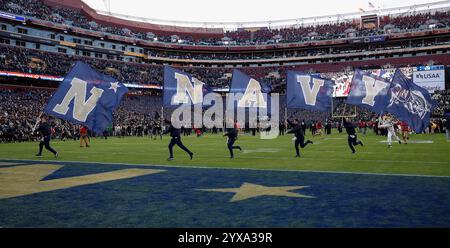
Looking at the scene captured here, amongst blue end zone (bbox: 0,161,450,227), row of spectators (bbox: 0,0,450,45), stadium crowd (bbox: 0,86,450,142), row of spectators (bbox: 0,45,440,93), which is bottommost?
blue end zone (bbox: 0,161,450,227)

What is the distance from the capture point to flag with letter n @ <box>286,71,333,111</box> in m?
23.7

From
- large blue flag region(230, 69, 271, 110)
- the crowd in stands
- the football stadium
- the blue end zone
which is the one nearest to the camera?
the blue end zone

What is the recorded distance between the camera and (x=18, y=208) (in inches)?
252

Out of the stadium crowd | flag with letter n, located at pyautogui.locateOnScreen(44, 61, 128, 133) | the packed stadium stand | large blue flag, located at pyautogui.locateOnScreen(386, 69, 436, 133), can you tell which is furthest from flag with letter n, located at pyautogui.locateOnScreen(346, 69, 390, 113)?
the packed stadium stand

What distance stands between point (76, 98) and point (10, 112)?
30.5 m

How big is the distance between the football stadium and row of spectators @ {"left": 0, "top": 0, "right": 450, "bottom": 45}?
14.7 inches

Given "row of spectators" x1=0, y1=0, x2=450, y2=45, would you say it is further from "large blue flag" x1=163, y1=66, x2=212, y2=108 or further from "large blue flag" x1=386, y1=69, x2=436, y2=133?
"large blue flag" x1=386, y1=69, x2=436, y2=133

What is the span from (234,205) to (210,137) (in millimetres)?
31080

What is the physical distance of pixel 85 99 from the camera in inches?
675

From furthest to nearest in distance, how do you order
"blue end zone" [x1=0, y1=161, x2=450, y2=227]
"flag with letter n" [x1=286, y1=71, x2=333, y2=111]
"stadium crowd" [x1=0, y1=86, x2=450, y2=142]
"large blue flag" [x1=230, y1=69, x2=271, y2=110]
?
1. "stadium crowd" [x1=0, y1=86, x2=450, y2=142]
2. "flag with letter n" [x1=286, y1=71, x2=333, y2=111]
3. "large blue flag" [x1=230, y1=69, x2=271, y2=110]
4. "blue end zone" [x1=0, y1=161, x2=450, y2=227]

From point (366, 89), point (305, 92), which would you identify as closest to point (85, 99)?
point (305, 92)

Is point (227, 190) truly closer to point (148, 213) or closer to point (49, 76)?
point (148, 213)

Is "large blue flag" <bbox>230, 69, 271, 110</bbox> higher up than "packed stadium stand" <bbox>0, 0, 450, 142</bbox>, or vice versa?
"packed stadium stand" <bbox>0, 0, 450, 142</bbox>
